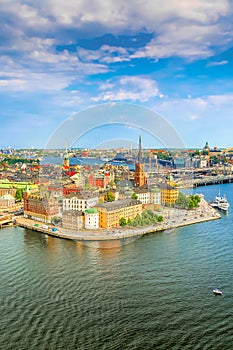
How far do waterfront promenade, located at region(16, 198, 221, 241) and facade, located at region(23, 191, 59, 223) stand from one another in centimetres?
26

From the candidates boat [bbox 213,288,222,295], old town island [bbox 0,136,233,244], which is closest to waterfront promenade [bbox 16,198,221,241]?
old town island [bbox 0,136,233,244]

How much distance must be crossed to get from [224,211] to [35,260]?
315 inches

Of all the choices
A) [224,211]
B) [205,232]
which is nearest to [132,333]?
[205,232]

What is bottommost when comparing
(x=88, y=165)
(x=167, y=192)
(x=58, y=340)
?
(x=58, y=340)

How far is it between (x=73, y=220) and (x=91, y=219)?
0.51 m

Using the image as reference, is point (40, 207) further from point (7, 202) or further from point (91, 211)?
point (7, 202)

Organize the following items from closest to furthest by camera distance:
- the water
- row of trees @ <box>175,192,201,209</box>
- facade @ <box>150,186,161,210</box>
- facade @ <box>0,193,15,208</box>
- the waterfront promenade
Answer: the water < the waterfront promenade < facade @ <box>150,186,161,210</box> < row of trees @ <box>175,192,201,209</box> < facade @ <box>0,193,15,208</box>

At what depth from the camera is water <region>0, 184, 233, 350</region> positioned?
4531 mm

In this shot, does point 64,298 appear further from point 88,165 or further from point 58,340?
point 88,165

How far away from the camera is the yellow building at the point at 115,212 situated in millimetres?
9531

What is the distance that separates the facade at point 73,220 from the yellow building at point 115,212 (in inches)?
20.2

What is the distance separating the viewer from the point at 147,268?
6695 millimetres

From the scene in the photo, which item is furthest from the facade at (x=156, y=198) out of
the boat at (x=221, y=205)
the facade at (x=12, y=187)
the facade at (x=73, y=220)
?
the facade at (x=12, y=187)

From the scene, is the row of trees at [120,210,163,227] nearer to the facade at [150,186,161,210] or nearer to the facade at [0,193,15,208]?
the facade at [150,186,161,210]
